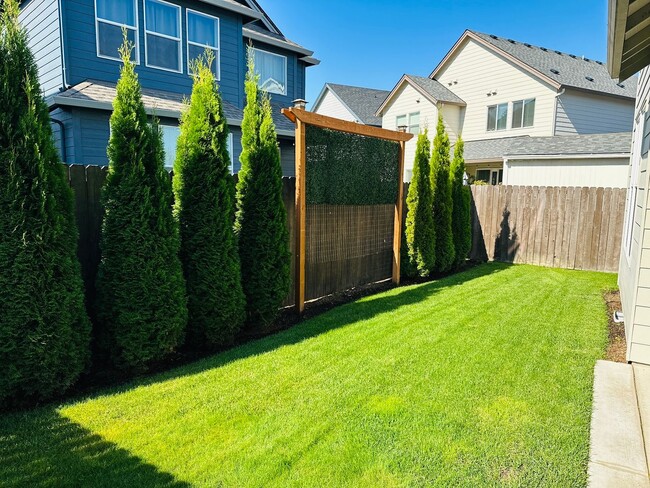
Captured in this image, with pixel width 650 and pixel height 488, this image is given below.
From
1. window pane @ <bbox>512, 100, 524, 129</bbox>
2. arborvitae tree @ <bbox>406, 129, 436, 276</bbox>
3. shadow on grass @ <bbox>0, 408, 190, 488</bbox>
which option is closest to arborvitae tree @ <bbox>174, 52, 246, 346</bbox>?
shadow on grass @ <bbox>0, 408, 190, 488</bbox>

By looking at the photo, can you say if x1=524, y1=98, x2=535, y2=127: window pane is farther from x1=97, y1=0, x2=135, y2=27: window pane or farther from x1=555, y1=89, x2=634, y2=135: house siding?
x1=97, y1=0, x2=135, y2=27: window pane

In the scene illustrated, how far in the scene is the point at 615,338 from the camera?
4.69 m

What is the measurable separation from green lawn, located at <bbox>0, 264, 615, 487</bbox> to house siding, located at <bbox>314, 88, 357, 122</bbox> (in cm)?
2193

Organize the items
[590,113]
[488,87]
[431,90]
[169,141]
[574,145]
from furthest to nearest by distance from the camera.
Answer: [431,90]
[488,87]
[590,113]
[574,145]
[169,141]

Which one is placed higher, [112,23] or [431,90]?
[431,90]

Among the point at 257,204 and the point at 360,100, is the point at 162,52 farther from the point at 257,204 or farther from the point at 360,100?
the point at 360,100

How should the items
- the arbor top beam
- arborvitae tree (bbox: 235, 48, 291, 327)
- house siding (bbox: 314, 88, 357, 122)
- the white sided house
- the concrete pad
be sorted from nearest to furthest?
the concrete pad, arborvitae tree (bbox: 235, 48, 291, 327), the arbor top beam, the white sided house, house siding (bbox: 314, 88, 357, 122)

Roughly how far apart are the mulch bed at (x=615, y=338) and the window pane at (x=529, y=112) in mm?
12400

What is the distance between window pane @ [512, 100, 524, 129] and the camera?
17.0 meters

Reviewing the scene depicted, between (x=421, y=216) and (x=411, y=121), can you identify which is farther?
(x=411, y=121)

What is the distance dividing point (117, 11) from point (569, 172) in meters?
13.1

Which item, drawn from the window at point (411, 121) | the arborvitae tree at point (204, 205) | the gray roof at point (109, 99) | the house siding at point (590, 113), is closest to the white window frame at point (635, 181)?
the arborvitae tree at point (204, 205)

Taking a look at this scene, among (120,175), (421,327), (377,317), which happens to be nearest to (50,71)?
(120,175)

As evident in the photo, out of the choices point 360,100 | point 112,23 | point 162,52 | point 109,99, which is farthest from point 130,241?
point 360,100
